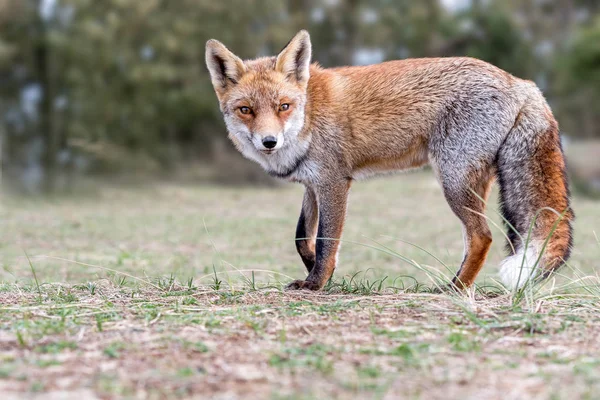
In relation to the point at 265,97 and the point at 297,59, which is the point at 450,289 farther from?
the point at 297,59

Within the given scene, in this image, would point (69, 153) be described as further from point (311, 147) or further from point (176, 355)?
point (176, 355)

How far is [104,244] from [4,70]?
27.7 feet

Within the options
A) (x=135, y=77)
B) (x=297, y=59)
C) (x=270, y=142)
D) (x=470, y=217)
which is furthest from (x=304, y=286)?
(x=135, y=77)

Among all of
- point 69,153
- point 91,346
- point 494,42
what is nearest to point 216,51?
point 91,346

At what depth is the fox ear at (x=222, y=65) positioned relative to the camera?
178 inches

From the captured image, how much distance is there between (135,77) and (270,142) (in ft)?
34.6

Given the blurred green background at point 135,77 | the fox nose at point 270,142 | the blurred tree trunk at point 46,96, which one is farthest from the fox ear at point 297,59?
the blurred tree trunk at point 46,96

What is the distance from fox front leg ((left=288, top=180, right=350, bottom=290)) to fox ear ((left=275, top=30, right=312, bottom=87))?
2.53ft

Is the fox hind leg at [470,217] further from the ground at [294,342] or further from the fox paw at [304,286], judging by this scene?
the fox paw at [304,286]

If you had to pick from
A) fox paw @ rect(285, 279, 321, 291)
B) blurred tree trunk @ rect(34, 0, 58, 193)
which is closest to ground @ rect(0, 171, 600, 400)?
fox paw @ rect(285, 279, 321, 291)

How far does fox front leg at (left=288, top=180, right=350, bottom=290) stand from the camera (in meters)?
4.30

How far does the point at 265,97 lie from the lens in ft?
14.4

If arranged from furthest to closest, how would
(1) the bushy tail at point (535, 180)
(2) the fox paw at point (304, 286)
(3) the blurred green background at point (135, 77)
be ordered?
(3) the blurred green background at point (135, 77) → (2) the fox paw at point (304, 286) → (1) the bushy tail at point (535, 180)

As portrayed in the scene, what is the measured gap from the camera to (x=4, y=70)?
14.4 metres
